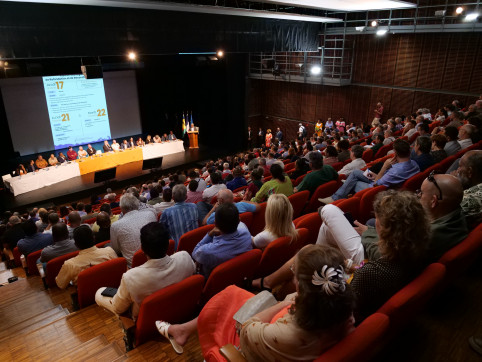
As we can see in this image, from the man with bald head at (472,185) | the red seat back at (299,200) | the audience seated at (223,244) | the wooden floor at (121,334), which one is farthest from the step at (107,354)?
the man with bald head at (472,185)

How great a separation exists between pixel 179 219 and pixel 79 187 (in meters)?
7.35

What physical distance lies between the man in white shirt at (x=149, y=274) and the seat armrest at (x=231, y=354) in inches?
36.3

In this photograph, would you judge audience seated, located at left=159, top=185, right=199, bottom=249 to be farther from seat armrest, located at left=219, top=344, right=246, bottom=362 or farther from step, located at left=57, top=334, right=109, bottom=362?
seat armrest, located at left=219, top=344, right=246, bottom=362

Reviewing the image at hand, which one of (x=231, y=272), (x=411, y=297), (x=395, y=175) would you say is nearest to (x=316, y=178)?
(x=395, y=175)

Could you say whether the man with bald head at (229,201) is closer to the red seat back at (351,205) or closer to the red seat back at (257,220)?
the red seat back at (257,220)

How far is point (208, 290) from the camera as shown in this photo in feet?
8.13

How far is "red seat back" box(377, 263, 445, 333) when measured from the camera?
156 centimetres

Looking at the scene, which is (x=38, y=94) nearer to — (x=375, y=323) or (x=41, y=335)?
(x=41, y=335)

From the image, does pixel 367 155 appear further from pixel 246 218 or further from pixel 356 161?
pixel 246 218

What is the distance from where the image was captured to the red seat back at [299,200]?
4094mm

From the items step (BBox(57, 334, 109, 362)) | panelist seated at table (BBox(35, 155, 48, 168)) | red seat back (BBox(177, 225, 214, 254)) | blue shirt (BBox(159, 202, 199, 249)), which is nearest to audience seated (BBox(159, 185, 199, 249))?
blue shirt (BBox(159, 202, 199, 249))

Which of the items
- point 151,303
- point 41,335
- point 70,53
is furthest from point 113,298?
point 70,53

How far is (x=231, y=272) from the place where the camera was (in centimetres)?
247

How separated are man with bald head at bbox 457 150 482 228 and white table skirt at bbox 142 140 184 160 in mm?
10788
